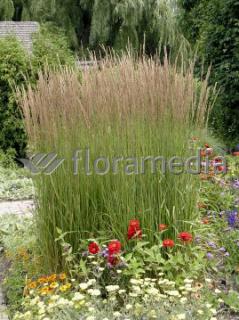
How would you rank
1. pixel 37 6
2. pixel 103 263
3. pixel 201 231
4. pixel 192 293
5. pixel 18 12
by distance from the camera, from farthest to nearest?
pixel 18 12 < pixel 37 6 < pixel 201 231 < pixel 103 263 < pixel 192 293

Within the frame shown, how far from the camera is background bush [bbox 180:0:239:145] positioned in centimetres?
780

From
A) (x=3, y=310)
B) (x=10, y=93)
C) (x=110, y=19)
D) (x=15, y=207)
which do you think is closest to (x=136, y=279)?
(x=3, y=310)

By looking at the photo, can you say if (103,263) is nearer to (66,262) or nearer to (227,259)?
(66,262)

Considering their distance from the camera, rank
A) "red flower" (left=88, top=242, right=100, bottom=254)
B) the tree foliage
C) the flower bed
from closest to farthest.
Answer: the flower bed, "red flower" (left=88, top=242, right=100, bottom=254), the tree foliage

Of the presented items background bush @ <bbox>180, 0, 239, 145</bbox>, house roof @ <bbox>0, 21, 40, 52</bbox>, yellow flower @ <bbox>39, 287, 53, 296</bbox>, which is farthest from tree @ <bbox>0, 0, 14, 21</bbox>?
yellow flower @ <bbox>39, 287, 53, 296</bbox>

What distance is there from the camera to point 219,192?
4.53 meters

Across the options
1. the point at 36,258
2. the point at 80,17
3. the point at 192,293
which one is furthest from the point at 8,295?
the point at 80,17

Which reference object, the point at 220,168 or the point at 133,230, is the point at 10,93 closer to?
the point at 220,168

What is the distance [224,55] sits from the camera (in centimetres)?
812

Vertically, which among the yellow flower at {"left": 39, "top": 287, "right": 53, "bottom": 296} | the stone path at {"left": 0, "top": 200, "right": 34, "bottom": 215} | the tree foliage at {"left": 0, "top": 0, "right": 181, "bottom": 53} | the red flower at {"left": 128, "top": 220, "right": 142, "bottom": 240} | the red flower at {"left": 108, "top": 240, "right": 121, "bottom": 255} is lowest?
the stone path at {"left": 0, "top": 200, "right": 34, "bottom": 215}

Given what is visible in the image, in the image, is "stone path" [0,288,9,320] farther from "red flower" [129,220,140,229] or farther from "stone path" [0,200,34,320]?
"stone path" [0,200,34,320]

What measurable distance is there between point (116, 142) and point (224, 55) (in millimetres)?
5574

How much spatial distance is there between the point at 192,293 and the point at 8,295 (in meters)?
1.21

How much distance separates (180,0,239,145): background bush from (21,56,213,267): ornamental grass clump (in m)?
4.99
